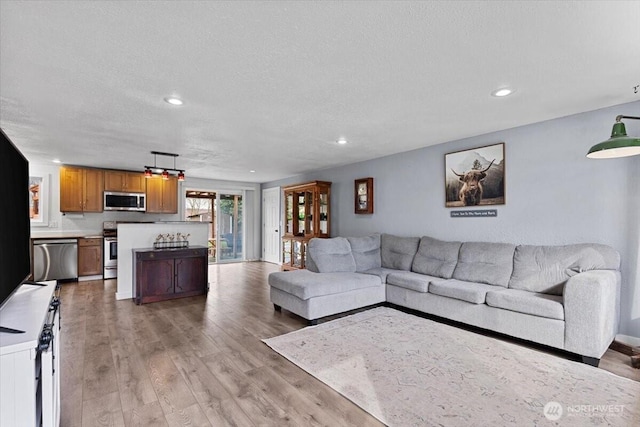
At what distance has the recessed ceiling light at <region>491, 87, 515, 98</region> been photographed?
268 cm

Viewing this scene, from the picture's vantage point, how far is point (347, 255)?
4688 mm

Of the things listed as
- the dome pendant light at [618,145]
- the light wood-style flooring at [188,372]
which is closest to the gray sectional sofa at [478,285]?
the light wood-style flooring at [188,372]

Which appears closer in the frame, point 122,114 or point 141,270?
point 122,114

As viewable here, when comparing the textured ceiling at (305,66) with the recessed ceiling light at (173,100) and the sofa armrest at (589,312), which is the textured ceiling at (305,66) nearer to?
the recessed ceiling light at (173,100)

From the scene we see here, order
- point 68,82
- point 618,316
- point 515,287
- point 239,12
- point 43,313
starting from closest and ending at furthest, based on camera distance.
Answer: point 43,313
point 239,12
point 68,82
point 618,316
point 515,287

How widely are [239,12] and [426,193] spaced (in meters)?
3.84

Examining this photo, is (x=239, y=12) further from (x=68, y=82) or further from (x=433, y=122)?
(x=433, y=122)

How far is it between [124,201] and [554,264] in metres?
7.58

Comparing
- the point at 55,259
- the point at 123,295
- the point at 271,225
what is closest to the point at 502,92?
the point at 123,295

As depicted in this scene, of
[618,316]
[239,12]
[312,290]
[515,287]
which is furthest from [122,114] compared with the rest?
[618,316]

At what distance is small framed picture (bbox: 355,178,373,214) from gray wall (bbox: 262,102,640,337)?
67 centimetres

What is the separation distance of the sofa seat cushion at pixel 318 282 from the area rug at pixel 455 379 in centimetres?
45

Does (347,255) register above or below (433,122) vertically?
below

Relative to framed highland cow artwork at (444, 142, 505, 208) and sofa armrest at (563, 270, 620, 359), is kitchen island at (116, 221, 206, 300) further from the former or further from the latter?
sofa armrest at (563, 270, 620, 359)
